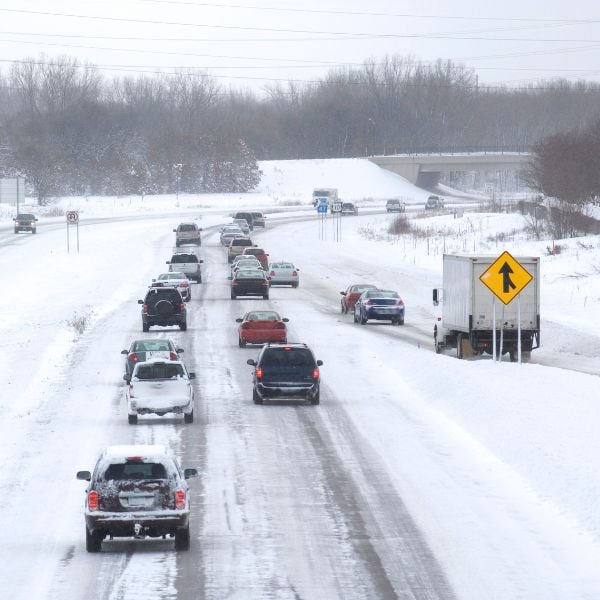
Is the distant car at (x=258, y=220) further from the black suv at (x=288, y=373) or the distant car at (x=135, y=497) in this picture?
the distant car at (x=135, y=497)

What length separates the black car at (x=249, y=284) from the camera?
61875mm

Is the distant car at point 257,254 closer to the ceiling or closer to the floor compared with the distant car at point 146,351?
closer to the ceiling

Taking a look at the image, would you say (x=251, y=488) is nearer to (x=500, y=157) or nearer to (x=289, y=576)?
(x=289, y=576)

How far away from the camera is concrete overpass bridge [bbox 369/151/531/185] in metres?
175

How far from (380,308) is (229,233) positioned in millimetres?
46212

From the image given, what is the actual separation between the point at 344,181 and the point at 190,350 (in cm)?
14448

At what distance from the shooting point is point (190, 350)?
43.8m

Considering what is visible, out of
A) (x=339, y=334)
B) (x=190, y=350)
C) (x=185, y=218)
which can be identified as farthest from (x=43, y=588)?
(x=185, y=218)

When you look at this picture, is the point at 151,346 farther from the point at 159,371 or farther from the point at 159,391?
the point at 159,391

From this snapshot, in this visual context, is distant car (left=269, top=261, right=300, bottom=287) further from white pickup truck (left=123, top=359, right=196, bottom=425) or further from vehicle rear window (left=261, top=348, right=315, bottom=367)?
white pickup truck (left=123, top=359, right=196, bottom=425)

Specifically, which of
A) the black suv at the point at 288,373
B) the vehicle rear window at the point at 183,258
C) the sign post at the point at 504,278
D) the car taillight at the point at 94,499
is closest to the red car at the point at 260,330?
the black suv at the point at 288,373

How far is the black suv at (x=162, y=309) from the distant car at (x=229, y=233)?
4688 cm

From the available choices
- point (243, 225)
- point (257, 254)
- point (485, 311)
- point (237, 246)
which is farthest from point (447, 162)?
point (485, 311)

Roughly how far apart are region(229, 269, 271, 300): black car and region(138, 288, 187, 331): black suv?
40.6 feet
